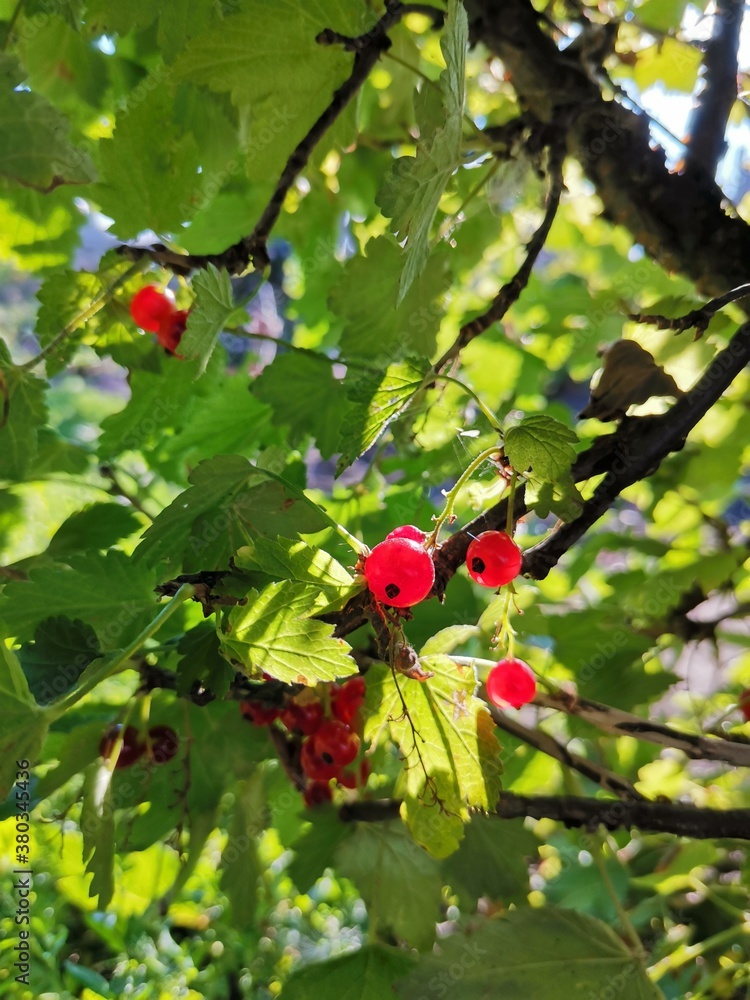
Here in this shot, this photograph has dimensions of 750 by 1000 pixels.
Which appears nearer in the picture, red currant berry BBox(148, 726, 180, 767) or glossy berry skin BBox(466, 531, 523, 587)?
glossy berry skin BBox(466, 531, 523, 587)

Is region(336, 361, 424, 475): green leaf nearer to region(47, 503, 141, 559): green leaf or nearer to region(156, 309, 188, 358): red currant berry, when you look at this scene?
region(156, 309, 188, 358): red currant berry

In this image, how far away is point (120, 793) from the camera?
2.49 feet

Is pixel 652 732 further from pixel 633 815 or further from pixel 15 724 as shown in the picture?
pixel 15 724

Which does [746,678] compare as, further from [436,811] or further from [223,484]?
[223,484]

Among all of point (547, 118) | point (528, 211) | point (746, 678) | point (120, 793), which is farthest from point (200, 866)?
point (528, 211)

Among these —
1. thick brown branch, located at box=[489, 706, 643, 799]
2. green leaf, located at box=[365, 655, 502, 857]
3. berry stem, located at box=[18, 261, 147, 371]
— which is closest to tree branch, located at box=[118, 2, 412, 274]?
berry stem, located at box=[18, 261, 147, 371]

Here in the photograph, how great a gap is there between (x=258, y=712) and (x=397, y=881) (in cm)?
22

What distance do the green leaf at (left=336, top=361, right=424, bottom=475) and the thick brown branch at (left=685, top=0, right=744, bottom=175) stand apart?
43 centimetres

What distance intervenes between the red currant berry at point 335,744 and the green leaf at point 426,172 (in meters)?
0.38

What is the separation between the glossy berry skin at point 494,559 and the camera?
0.45 metres

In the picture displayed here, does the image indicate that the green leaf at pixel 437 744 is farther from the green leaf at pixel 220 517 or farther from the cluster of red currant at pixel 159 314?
the cluster of red currant at pixel 159 314

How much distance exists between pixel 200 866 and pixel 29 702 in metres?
0.77

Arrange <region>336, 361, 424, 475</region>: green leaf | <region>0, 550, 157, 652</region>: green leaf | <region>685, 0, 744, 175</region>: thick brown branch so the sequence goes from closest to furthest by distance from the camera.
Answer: <region>336, 361, 424, 475</region>: green leaf < <region>0, 550, 157, 652</region>: green leaf < <region>685, 0, 744, 175</region>: thick brown branch

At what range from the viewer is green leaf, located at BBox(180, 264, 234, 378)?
56cm
